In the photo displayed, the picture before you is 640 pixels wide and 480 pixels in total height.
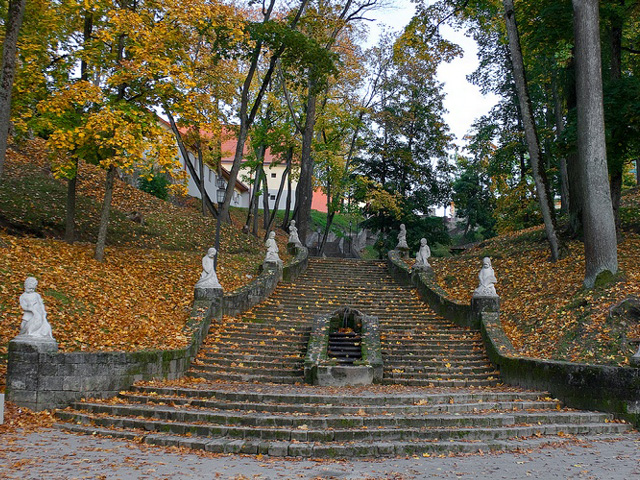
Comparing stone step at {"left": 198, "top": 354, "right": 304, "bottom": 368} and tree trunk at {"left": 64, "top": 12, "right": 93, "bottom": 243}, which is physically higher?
tree trunk at {"left": 64, "top": 12, "right": 93, "bottom": 243}

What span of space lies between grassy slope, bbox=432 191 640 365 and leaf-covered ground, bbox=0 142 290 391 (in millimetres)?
7903

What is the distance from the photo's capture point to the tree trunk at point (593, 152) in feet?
45.8

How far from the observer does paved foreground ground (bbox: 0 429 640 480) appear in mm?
6598

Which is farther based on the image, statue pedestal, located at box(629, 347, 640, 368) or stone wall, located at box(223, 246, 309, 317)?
stone wall, located at box(223, 246, 309, 317)

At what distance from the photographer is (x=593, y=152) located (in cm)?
1404

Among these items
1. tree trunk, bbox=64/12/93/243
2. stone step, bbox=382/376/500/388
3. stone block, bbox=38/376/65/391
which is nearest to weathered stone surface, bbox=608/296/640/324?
stone step, bbox=382/376/500/388

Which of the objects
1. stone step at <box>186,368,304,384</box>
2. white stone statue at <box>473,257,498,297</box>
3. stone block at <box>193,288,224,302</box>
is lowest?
stone step at <box>186,368,304,384</box>

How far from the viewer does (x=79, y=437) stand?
8188mm

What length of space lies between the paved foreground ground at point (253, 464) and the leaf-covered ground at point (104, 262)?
3.40 metres

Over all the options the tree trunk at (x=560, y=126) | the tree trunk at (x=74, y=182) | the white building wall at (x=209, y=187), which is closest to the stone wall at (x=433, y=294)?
the tree trunk at (x=560, y=126)

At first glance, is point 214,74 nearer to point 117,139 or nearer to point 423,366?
point 117,139

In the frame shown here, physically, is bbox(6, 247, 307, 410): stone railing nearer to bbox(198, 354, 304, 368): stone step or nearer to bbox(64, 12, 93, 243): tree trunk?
bbox(198, 354, 304, 368): stone step

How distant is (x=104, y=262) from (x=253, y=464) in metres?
10.0

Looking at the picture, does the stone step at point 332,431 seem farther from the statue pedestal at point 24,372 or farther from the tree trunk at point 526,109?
the tree trunk at point 526,109
